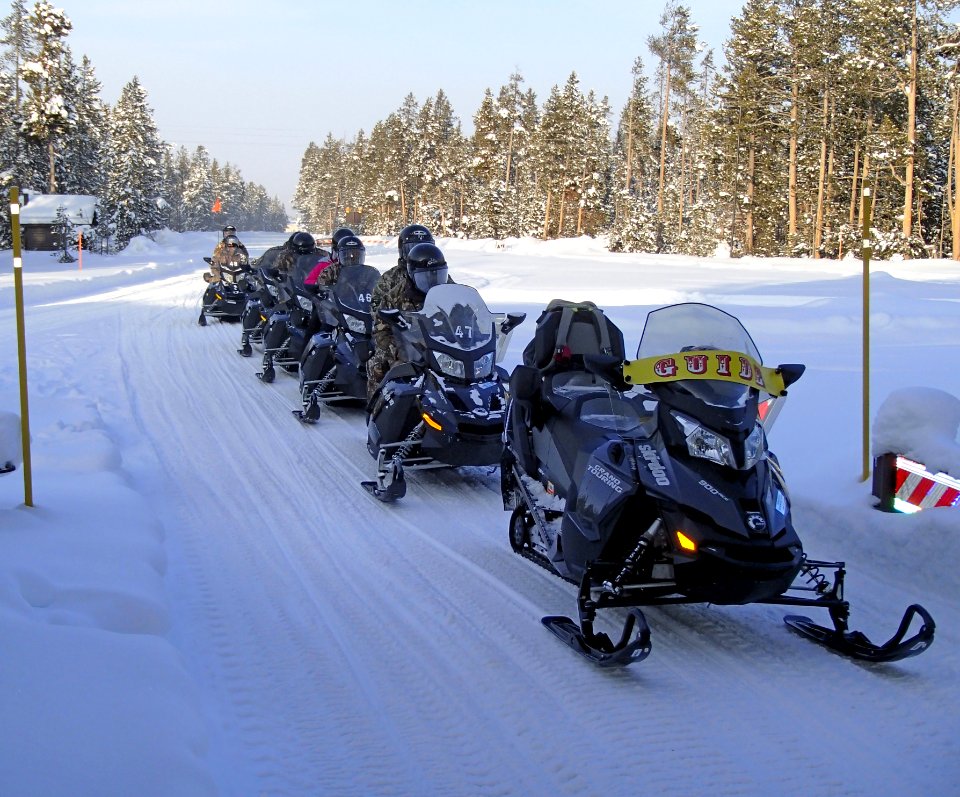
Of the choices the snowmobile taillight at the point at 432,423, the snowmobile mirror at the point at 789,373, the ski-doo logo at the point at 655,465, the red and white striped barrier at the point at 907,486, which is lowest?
the red and white striped barrier at the point at 907,486

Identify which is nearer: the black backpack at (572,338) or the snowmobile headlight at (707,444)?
the snowmobile headlight at (707,444)

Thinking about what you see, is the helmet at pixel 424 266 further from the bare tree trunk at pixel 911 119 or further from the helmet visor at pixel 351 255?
the bare tree trunk at pixel 911 119

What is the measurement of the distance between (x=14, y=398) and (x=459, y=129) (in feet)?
265

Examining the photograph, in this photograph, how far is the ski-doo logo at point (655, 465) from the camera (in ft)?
13.2

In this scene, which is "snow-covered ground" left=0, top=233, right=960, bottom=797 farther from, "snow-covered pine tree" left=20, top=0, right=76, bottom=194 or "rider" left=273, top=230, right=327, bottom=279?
"snow-covered pine tree" left=20, top=0, right=76, bottom=194

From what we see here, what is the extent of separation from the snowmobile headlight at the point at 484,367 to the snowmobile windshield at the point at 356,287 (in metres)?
3.32

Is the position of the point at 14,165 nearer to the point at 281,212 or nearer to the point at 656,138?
the point at 656,138

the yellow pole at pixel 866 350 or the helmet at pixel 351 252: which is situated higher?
the helmet at pixel 351 252

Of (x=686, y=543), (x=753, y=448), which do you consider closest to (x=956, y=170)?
(x=753, y=448)

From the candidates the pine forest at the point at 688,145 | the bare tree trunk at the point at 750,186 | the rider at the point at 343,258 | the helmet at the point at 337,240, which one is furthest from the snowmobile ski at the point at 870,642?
the bare tree trunk at the point at 750,186

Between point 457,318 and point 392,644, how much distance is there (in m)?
3.63

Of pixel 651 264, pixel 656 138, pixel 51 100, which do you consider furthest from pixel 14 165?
pixel 656 138

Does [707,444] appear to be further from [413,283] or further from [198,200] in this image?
[198,200]

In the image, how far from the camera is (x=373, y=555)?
5648mm
